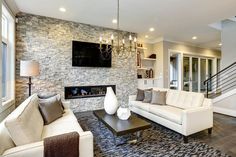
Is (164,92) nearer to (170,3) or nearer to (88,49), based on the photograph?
(170,3)

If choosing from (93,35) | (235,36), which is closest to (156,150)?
(93,35)

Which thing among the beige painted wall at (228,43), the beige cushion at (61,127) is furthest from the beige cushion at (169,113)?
the beige painted wall at (228,43)

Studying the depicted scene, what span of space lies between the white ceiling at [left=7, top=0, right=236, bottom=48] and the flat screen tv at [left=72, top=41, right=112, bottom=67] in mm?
758

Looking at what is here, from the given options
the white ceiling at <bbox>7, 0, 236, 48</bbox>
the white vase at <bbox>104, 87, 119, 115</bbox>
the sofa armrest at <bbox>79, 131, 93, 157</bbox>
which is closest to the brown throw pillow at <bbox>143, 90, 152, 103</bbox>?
the white vase at <bbox>104, 87, 119, 115</bbox>

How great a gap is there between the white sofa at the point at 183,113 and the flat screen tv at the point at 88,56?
6.66 ft

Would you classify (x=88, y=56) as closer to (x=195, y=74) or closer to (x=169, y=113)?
(x=169, y=113)

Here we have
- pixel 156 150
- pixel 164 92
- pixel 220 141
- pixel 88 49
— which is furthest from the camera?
pixel 88 49

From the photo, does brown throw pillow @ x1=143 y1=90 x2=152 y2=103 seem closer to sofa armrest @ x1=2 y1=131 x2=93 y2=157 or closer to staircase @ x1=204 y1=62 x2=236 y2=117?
staircase @ x1=204 y1=62 x2=236 y2=117

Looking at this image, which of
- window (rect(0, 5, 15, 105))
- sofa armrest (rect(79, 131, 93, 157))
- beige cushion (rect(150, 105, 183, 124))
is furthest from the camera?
window (rect(0, 5, 15, 105))

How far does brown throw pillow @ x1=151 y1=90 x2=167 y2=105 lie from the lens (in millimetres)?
3944

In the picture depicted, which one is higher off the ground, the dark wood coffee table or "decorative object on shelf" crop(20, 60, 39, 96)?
"decorative object on shelf" crop(20, 60, 39, 96)

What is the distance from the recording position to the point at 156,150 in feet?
8.20

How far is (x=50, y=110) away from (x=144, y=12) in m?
3.31

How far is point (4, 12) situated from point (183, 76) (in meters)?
7.29
